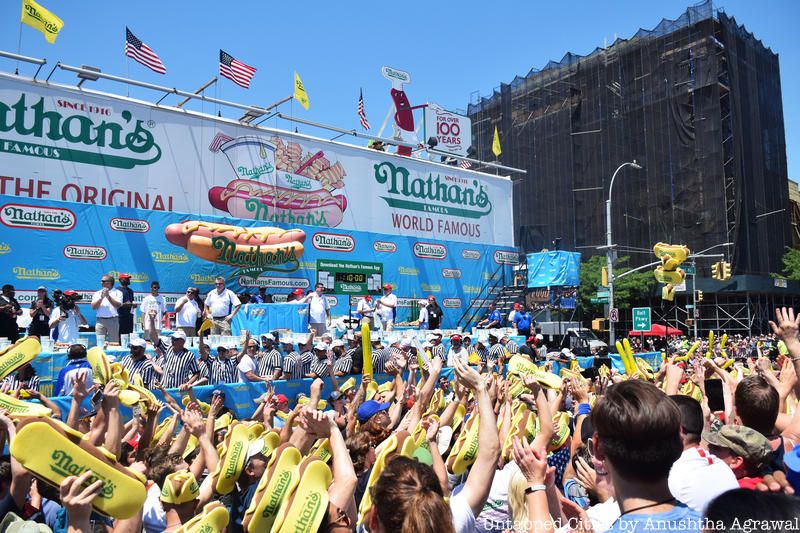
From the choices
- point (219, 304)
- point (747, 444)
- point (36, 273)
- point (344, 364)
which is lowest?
point (344, 364)

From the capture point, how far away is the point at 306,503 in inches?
102

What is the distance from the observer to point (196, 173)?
57.0 ft

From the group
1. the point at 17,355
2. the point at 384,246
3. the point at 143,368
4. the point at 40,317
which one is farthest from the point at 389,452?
the point at 384,246

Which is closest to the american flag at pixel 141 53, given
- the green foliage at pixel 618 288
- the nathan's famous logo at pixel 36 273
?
the nathan's famous logo at pixel 36 273

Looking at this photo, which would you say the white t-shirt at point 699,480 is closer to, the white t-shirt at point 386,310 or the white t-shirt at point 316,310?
the white t-shirt at point 316,310

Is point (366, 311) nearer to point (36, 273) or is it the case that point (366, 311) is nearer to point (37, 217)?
point (36, 273)

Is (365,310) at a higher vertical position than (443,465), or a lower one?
higher

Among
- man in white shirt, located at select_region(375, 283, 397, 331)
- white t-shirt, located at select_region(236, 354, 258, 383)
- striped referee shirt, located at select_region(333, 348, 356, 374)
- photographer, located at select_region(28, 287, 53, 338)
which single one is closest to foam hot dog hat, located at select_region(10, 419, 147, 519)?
white t-shirt, located at select_region(236, 354, 258, 383)

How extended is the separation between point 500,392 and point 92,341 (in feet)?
25.4

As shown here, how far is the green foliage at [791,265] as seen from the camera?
128 feet

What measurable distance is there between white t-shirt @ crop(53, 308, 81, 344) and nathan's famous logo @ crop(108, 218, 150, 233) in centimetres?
530

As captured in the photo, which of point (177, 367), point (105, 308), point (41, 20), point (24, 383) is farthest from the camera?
point (41, 20)

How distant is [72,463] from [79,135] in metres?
15.4

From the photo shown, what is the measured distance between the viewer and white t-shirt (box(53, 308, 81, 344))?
10.5 meters
